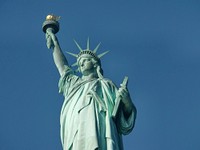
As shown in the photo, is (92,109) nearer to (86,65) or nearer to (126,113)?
(126,113)

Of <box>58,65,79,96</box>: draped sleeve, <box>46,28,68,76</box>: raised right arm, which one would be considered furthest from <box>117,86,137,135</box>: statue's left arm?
<box>46,28,68,76</box>: raised right arm

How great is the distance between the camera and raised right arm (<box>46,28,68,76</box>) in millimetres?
20672

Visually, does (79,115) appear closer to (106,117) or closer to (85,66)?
(106,117)

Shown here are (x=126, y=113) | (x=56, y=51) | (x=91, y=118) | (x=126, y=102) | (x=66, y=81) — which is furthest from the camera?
(x=56, y=51)

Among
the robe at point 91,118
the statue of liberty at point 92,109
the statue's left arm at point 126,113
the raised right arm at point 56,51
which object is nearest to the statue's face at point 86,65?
the statue of liberty at point 92,109

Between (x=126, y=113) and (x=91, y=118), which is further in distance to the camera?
(x=126, y=113)

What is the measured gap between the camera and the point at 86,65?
20062mm

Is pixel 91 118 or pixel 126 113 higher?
pixel 126 113

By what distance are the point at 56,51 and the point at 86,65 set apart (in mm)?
1277

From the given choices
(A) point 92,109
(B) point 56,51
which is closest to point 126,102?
(A) point 92,109

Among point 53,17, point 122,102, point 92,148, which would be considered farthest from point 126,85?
point 53,17

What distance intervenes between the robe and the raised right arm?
2.99 feet

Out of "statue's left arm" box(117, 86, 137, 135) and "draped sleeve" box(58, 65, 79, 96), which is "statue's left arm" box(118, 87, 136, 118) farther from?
"draped sleeve" box(58, 65, 79, 96)

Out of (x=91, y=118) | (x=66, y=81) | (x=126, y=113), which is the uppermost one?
(x=66, y=81)
